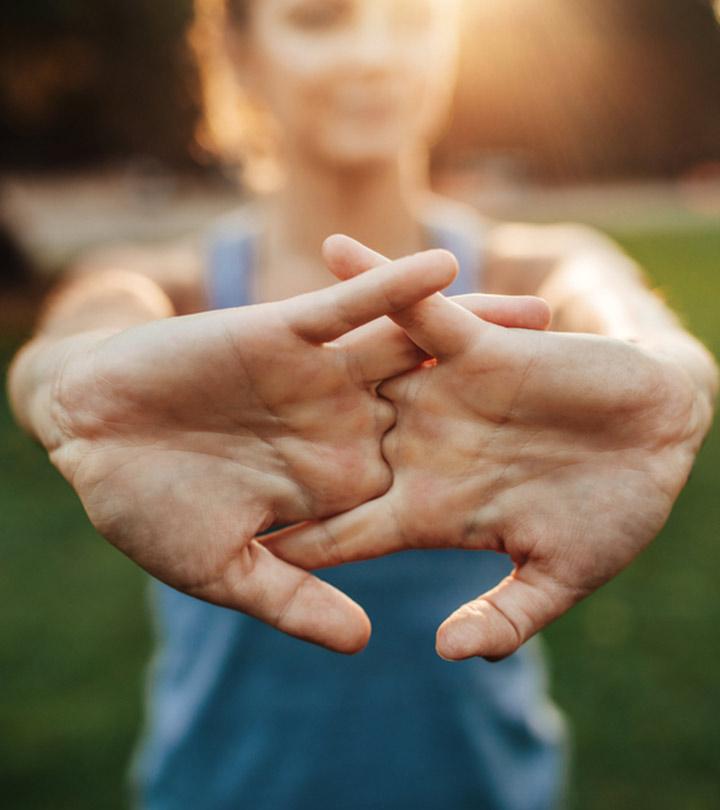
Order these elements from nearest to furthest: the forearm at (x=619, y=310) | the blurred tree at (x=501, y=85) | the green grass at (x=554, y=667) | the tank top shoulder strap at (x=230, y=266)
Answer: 1. the forearm at (x=619, y=310)
2. the tank top shoulder strap at (x=230, y=266)
3. the green grass at (x=554, y=667)
4. the blurred tree at (x=501, y=85)

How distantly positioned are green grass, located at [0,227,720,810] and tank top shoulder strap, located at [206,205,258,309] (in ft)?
7.00

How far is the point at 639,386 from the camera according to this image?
1.15 m

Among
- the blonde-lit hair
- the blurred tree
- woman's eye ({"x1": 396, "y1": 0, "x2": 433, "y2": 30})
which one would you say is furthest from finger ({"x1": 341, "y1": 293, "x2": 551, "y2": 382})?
the blurred tree

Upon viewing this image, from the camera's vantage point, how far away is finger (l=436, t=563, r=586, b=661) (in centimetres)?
114

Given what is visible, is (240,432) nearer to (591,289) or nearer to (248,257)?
(591,289)

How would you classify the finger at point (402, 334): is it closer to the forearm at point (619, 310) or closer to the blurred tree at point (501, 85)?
the forearm at point (619, 310)

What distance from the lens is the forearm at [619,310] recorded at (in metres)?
1.32

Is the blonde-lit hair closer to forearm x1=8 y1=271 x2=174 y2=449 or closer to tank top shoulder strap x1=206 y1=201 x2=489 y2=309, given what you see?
tank top shoulder strap x1=206 y1=201 x2=489 y2=309

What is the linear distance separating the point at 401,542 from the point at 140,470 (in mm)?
401

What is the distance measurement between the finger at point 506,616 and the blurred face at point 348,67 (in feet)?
3.74

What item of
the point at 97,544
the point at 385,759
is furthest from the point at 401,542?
the point at 97,544

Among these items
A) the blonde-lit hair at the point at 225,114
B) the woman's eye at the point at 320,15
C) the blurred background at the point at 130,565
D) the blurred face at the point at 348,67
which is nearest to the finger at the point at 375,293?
the blurred face at the point at 348,67

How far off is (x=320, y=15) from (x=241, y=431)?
115 centimetres

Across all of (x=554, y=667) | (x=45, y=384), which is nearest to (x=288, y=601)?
(x=45, y=384)
